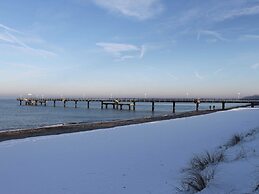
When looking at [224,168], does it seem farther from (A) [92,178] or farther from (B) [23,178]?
(B) [23,178]

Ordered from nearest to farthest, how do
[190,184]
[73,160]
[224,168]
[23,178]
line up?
1. [190,184]
2. [224,168]
3. [23,178]
4. [73,160]

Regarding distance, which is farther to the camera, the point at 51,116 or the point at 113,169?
the point at 51,116

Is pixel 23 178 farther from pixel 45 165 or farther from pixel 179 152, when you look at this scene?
pixel 179 152

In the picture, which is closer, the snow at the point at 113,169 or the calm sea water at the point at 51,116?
the snow at the point at 113,169

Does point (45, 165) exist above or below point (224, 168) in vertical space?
below

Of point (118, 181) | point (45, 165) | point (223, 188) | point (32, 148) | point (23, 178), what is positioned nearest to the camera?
point (223, 188)

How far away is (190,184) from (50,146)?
850cm

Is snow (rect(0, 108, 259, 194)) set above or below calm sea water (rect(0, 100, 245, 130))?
above

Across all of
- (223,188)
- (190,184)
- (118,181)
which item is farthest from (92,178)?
(223,188)

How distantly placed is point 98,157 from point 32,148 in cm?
367

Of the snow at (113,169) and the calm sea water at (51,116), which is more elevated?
the snow at (113,169)

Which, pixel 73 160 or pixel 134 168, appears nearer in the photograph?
pixel 134 168

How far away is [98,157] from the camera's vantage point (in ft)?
33.1

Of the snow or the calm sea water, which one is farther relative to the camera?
the calm sea water
